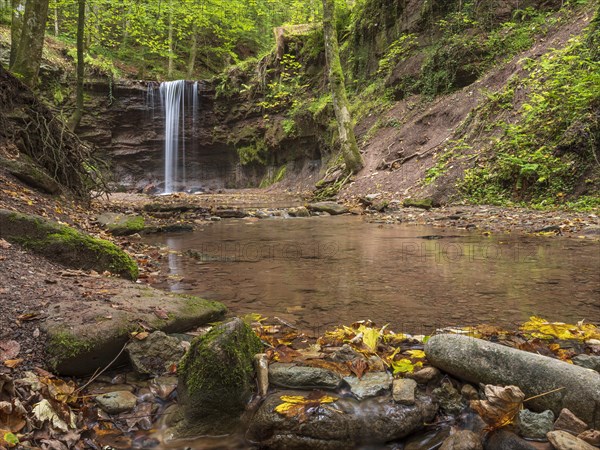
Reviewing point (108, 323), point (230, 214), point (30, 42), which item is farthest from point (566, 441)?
point (30, 42)

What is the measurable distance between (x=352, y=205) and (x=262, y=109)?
51.2 feet

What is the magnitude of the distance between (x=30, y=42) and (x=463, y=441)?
424 inches

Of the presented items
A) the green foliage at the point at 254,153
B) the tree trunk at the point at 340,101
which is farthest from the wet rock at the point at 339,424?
the green foliage at the point at 254,153

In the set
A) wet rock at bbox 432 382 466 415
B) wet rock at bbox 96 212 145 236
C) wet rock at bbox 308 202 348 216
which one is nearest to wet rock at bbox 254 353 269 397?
wet rock at bbox 432 382 466 415

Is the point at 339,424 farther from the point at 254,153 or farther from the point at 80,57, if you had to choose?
the point at 254,153

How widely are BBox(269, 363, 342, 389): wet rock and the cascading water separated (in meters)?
26.8

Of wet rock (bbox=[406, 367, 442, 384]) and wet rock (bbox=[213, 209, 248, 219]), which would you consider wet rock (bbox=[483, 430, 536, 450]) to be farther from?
wet rock (bbox=[213, 209, 248, 219])

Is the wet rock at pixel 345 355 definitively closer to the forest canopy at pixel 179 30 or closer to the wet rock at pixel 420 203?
the wet rock at pixel 420 203

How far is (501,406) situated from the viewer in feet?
6.36

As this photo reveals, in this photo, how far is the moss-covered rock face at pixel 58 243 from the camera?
3.87 metres

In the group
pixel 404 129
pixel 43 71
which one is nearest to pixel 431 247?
pixel 404 129

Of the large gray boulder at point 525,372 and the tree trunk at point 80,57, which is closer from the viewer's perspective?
the large gray boulder at point 525,372

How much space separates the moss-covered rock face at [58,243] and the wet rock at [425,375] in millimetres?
3135

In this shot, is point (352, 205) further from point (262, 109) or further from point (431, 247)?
point (262, 109)
